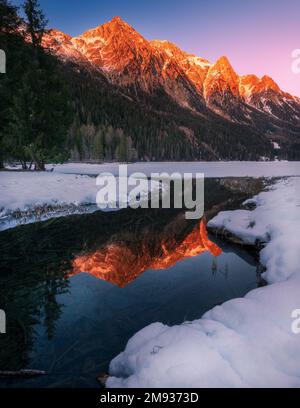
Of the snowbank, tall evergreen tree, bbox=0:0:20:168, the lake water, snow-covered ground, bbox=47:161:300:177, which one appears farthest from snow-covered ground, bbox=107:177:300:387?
snow-covered ground, bbox=47:161:300:177

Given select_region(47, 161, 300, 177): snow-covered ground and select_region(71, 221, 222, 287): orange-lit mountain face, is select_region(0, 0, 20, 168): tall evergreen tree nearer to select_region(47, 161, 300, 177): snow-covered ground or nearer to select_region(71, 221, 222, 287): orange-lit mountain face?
select_region(47, 161, 300, 177): snow-covered ground

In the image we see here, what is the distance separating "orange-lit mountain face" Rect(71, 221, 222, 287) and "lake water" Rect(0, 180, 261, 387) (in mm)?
42

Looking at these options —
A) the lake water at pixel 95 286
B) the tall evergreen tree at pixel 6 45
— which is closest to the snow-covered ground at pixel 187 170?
the tall evergreen tree at pixel 6 45

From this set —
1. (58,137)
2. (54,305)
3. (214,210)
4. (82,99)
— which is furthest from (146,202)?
(82,99)

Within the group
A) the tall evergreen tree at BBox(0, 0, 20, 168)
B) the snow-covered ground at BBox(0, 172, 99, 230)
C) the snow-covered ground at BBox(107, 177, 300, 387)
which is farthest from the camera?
the tall evergreen tree at BBox(0, 0, 20, 168)

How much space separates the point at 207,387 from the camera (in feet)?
16.7

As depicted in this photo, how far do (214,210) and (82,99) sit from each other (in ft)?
536

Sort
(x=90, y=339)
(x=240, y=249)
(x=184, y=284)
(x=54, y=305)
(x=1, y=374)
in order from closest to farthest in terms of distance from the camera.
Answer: (x=1, y=374)
(x=90, y=339)
(x=54, y=305)
(x=184, y=284)
(x=240, y=249)

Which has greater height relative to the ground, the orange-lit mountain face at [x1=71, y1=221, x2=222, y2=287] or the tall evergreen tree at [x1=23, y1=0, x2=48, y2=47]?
the tall evergreen tree at [x1=23, y1=0, x2=48, y2=47]

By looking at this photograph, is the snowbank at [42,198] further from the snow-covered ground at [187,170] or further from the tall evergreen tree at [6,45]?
the snow-covered ground at [187,170]

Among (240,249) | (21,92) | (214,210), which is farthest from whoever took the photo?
(21,92)

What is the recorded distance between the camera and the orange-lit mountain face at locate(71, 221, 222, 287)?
12.4m

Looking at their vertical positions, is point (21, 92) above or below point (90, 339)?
above
